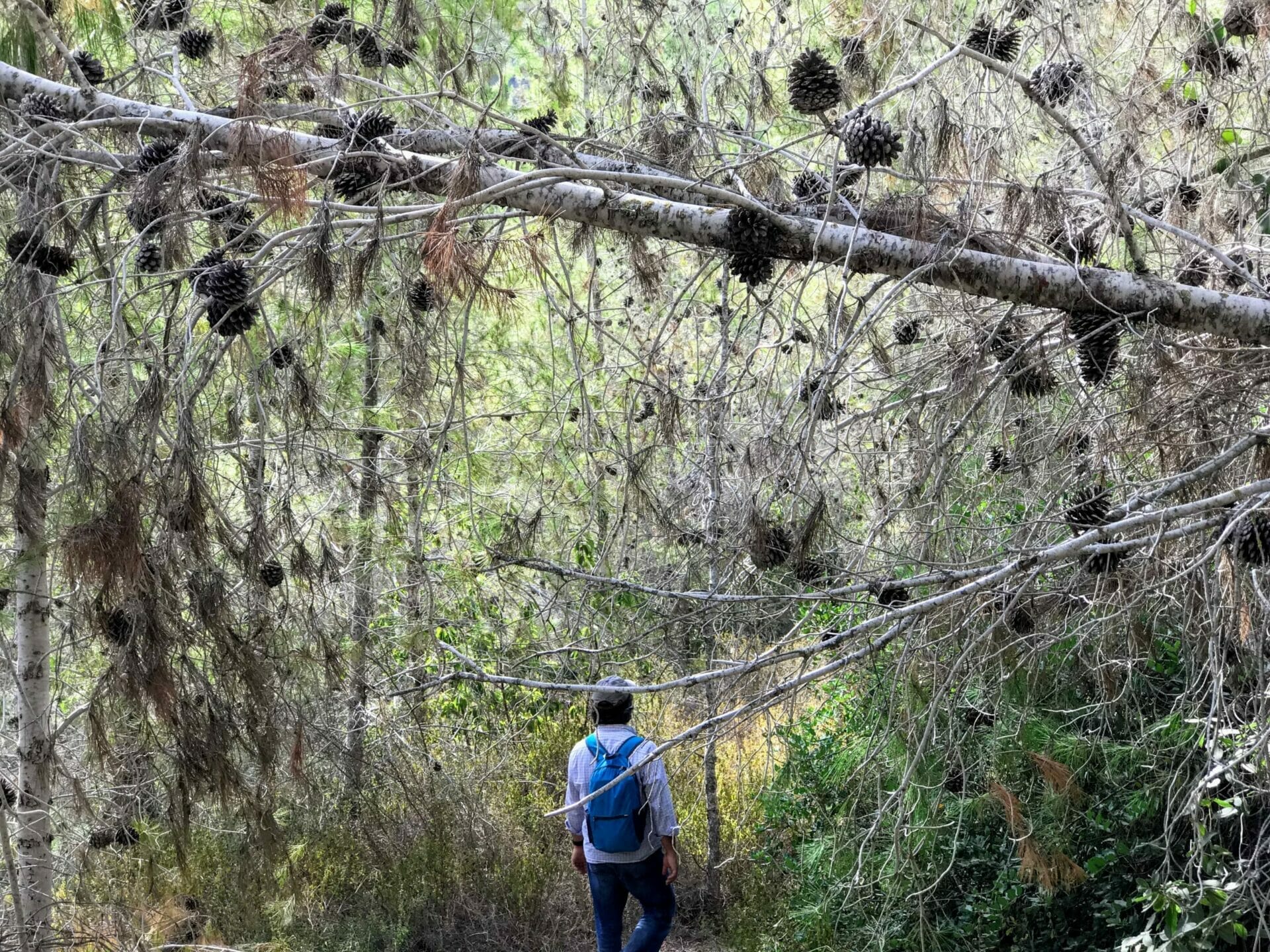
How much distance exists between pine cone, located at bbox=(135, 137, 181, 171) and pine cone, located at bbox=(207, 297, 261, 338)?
41 centimetres

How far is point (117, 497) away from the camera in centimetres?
235

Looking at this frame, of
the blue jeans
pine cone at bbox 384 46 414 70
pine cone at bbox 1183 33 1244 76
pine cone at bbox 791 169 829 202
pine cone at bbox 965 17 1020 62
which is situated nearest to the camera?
pine cone at bbox 791 169 829 202

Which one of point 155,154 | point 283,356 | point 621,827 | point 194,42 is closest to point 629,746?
point 621,827

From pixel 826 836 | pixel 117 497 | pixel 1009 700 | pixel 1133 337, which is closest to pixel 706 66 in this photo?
pixel 1133 337

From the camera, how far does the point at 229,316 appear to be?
94.9 inches

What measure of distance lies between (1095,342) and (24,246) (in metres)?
2.54

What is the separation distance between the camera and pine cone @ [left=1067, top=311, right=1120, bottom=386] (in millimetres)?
2771

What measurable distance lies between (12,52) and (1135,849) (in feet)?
14.7

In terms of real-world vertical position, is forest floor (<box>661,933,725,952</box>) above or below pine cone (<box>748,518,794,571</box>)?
below

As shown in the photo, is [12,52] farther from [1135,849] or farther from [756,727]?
[756,727]

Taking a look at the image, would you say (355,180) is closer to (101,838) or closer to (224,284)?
(224,284)

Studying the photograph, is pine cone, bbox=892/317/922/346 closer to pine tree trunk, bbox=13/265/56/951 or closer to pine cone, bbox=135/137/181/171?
pine cone, bbox=135/137/181/171

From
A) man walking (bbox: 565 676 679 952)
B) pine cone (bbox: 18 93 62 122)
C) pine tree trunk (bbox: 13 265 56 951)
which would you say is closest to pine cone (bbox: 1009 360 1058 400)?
man walking (bbox: 565 676 679 952)

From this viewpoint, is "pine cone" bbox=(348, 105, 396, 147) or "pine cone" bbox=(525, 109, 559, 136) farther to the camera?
"pine cone" bbox=(525, 109, 559, 136)
